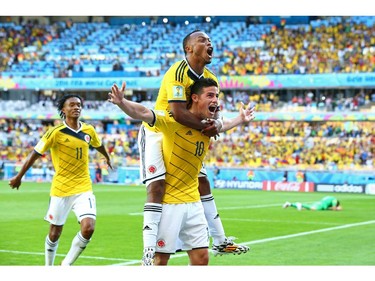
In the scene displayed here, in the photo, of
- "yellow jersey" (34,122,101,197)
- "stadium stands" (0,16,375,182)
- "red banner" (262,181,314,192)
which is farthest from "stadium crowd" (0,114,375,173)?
"yellow jersey" (34,122,101,197)

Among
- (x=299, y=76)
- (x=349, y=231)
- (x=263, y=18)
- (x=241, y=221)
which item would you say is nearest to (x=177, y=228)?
(x=349, y=231)

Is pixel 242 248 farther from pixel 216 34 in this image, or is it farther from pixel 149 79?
pixel 216 34

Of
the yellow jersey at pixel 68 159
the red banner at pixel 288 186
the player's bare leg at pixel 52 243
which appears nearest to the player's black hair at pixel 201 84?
the yellow jersey at pixel 68 159

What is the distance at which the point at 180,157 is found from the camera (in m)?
7.44

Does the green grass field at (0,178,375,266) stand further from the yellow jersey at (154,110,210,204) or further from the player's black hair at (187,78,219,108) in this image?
the player's black hair at (187,78,219,108)

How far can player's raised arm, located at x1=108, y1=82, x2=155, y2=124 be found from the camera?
6.71 m

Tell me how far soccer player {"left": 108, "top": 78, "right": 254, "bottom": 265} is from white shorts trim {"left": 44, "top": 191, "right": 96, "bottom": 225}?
2.91m

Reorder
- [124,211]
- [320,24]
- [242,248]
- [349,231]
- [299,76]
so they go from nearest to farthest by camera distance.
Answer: [242,248] < [349,231] < [124,211] < [299,76] < [320,24]

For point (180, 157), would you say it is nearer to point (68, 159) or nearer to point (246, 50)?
point (68, 159)

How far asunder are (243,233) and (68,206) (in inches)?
252

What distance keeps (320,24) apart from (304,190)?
14622 millimetres

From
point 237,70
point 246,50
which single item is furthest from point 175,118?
point 246,50

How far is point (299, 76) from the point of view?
41719mm

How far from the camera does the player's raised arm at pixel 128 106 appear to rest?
6.71 m
